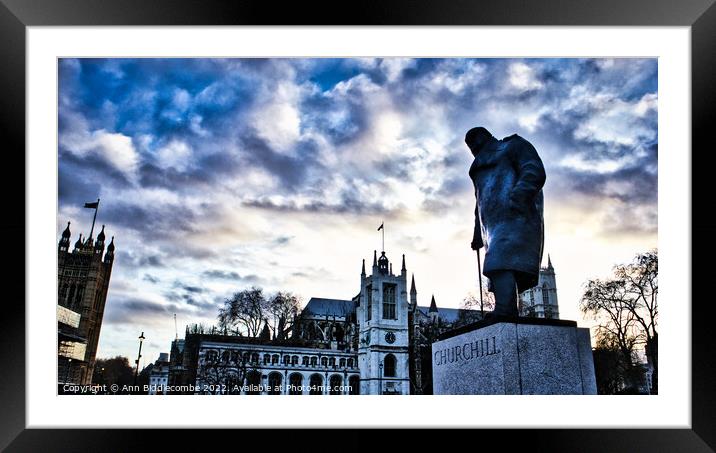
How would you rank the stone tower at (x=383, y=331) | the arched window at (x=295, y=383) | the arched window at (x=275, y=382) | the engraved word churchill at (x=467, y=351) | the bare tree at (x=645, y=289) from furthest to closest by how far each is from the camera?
the stone tower at (x=383, y=331) → the arched window at (x=295, y=383) → the arched window at (x=275, y=382) → the bare tree at (x=645, y=289) → the engraved word churchill at (x=467, y=351)

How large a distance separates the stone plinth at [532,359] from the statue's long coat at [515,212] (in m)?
0.90

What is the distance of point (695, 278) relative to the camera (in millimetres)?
6293

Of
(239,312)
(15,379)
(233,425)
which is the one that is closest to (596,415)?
(233,425)

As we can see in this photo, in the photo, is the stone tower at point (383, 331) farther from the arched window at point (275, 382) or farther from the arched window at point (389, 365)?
the arched window at point (275, 382)

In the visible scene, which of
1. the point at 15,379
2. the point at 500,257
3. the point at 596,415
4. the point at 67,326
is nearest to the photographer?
the point at 15,379

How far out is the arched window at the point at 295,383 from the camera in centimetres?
6091

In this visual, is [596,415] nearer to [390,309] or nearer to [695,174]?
[695,174]

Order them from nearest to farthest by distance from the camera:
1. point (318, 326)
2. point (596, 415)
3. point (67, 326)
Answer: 1. point (596, 415)
2. point (67, 326)
3. point (318, 326)

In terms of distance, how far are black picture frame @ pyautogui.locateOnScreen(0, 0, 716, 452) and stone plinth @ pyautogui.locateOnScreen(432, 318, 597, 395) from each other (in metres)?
1.89

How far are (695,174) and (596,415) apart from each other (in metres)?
3.01

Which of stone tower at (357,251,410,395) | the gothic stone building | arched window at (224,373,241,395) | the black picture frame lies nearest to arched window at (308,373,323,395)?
the gothic stone building

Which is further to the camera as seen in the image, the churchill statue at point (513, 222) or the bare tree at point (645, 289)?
the bare tree at point (645, 289)
